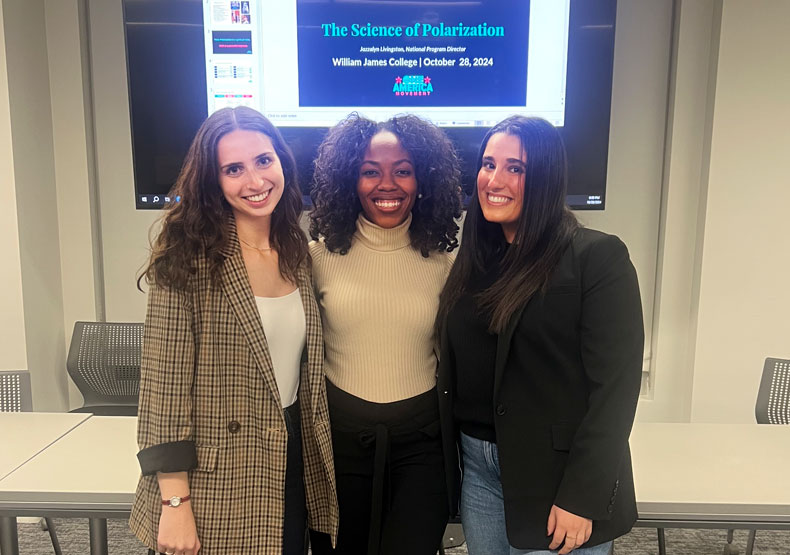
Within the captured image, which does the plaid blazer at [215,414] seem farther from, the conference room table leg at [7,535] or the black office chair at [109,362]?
the black office chair at [109,362]

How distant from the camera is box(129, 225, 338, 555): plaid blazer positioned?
1.27 metres

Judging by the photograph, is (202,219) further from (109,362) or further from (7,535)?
(109,362)

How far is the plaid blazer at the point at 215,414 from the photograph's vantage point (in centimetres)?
127

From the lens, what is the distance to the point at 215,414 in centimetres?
132

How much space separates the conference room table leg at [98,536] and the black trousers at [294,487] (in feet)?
2.68

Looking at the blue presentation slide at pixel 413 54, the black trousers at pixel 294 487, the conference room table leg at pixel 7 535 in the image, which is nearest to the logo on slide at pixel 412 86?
the blue presentation slide at pixel 413 54

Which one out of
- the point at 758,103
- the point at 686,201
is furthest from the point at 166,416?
the point at 758,103

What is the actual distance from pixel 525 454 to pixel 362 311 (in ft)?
1.76

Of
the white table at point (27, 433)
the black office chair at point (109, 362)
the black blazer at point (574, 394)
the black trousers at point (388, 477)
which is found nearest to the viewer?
the black blazer at point (574, 394)

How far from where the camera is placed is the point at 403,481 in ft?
4.89

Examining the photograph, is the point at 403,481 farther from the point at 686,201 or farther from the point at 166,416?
the point at 686,201

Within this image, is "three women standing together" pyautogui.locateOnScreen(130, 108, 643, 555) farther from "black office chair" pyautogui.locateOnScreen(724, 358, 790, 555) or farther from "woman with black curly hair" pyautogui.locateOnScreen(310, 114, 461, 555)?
"black office chair" pyautogui.locateOnScreen(724, 358, 790, 555)

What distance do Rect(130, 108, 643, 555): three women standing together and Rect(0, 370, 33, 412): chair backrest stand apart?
1284 mm

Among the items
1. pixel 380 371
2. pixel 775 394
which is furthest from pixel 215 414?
pixel 775 394
